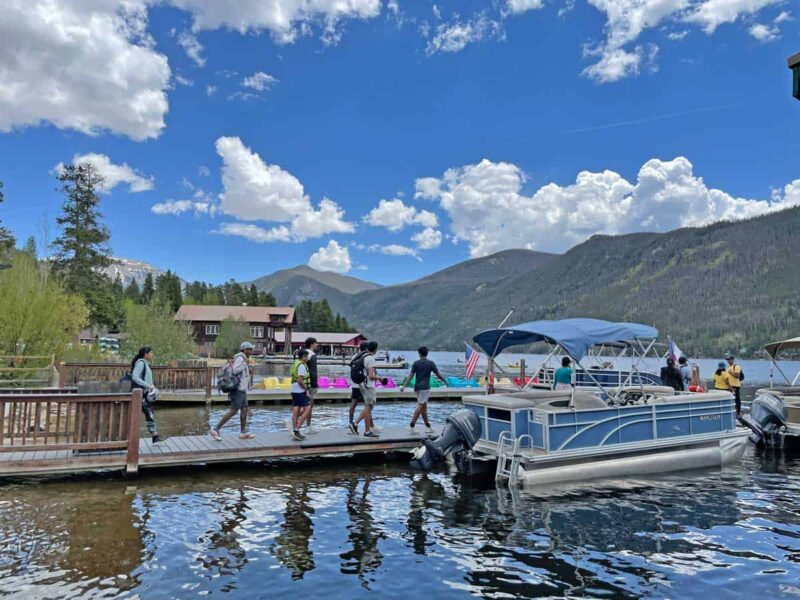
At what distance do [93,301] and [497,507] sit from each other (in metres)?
56.8

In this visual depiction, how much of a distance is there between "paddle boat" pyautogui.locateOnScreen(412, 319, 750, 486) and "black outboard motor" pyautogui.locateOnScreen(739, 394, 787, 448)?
8.57 feet

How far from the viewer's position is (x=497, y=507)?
10.1 m

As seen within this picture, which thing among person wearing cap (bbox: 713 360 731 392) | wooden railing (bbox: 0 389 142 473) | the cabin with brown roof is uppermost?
the cabin with brown roof

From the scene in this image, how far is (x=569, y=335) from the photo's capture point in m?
12.5

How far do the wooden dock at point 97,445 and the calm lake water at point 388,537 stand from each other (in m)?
0.39

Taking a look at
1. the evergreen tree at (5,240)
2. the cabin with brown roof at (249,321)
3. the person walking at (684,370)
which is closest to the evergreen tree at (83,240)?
the evergreen tree at (5,240)

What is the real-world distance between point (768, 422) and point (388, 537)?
13571 millimetres

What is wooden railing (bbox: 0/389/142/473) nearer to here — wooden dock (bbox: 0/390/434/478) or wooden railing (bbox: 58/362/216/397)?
wooden dock (bbox: 0/390/434/478)

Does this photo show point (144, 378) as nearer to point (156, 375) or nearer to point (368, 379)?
point (368, 379)

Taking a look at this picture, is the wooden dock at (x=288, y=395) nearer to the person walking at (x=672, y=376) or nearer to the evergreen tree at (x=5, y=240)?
the person walking at (x=672, y=376)

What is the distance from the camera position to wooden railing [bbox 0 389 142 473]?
10.6 m

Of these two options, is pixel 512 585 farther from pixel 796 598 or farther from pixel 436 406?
pixel 436 406

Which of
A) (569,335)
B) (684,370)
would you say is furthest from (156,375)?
(684,370)

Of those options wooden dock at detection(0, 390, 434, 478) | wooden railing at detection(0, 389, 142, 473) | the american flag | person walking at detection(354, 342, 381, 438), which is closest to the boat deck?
wooden dock at detection(0, 390, 434, 478)
